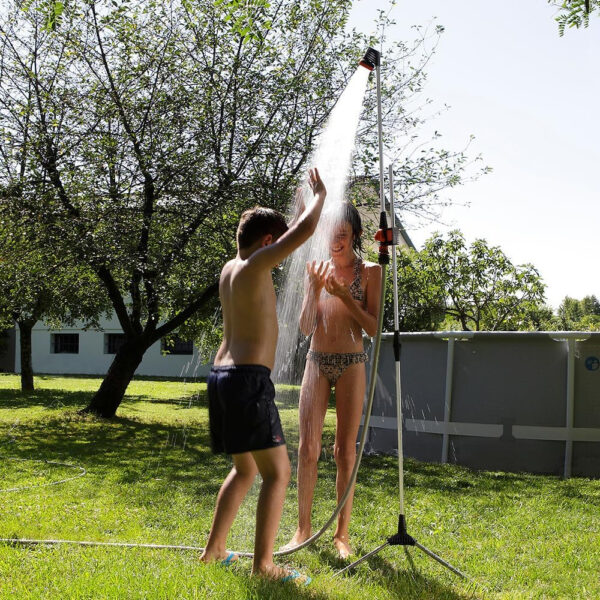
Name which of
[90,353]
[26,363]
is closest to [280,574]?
[26,363]

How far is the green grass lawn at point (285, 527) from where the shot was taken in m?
3.22

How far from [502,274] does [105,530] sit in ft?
61.0

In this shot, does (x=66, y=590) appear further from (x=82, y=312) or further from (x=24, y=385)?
(x=24, y=385)

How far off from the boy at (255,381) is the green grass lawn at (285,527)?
1.05 feet

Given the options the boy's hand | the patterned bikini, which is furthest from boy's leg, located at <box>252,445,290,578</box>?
the boy's hand

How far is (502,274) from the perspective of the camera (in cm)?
2161

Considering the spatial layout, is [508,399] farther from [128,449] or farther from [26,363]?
[26,363]

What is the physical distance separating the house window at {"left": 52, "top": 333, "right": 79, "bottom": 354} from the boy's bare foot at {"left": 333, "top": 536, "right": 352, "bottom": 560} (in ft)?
113

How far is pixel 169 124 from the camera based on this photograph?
10898mm

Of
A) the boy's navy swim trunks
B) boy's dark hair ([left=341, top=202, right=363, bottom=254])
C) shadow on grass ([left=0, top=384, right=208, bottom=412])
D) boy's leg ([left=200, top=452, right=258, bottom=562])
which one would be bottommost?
shadow on grass ([left=0, top=384, right=208, bottom=412])

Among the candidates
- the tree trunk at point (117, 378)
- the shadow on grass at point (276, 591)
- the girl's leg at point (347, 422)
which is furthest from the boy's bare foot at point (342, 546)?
the tree trunk at point (117, 378)

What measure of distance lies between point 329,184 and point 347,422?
1363 millimetres

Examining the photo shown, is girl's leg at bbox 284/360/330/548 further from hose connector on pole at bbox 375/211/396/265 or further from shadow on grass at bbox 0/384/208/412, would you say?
shadow on grass at bbox 0/384/208/412

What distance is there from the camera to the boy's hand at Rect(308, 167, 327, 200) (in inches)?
132
